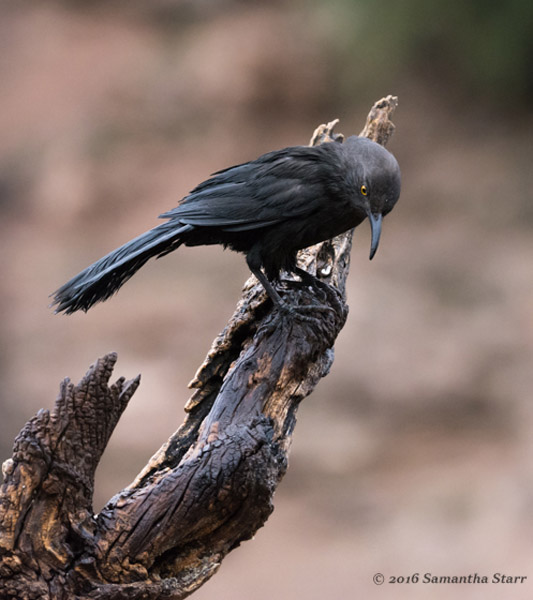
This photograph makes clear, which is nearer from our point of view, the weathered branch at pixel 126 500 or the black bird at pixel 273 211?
the weathered branch at pixel 126 500

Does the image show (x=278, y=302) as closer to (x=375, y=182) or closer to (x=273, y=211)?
(x=273, y=211)

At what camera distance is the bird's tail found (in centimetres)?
263

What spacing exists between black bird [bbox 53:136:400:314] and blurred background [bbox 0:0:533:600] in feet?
8.94

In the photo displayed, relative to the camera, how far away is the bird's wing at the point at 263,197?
9.13 ft

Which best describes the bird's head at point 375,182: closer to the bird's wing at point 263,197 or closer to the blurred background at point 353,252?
the bird's wing at point 263,197

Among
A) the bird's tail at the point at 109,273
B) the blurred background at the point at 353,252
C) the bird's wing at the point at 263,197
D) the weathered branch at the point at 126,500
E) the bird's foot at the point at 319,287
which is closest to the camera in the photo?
the weathered branch at the point at 126,500

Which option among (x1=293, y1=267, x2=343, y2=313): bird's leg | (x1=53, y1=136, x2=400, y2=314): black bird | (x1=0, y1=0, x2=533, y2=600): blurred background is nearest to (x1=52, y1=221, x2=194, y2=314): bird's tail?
(x1=53, y1=136, x2=400, y2=314): black bird

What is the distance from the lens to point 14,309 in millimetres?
6645

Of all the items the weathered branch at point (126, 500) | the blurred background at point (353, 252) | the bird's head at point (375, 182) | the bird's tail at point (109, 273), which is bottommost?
the weathered branch at point (126, 500)

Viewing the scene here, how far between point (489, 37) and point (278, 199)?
449cm

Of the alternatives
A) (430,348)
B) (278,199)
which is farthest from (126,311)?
(278,199)

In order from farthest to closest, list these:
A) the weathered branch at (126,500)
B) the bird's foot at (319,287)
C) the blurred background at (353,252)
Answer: the blurred background at (353,252)
the bird's foot at (319,287)
the weathered branch at (126,500)

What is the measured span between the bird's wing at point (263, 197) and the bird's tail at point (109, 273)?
0.09m

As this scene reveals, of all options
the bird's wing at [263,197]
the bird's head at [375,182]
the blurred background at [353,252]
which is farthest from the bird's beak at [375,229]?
the blurred background at [353,252]
